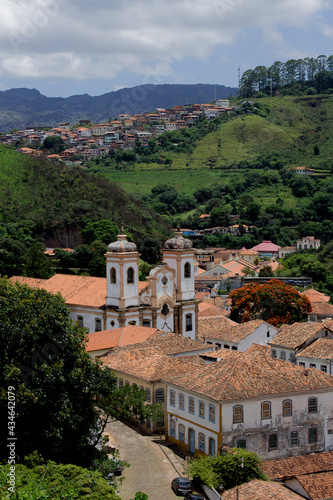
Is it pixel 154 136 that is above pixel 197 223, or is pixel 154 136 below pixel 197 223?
above

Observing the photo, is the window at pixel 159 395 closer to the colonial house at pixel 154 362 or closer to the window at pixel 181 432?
the colonial house at pixel 154 362

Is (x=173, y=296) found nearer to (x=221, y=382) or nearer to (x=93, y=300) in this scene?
(x=93, y=300)

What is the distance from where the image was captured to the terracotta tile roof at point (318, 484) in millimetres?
21127

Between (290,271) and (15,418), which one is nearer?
(15,418)

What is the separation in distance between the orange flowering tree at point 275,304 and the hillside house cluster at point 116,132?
331ft

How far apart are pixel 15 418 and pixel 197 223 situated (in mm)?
90911

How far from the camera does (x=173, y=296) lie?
134 feet

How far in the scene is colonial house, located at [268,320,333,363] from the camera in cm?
3841

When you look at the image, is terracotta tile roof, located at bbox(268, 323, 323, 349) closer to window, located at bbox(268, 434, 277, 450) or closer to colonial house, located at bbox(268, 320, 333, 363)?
colonial house, located at bbox(268, 320, 333, 363)

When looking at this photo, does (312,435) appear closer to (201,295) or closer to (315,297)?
(315,297)

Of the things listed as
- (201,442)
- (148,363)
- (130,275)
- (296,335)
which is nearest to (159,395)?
(148,363)

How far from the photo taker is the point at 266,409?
2502cm

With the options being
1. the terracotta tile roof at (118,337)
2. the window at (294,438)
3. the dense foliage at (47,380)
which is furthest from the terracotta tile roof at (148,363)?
the window at (294,438)

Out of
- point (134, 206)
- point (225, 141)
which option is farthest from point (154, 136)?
point (134, 206)
